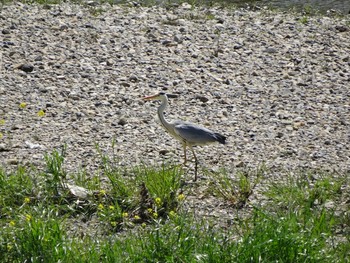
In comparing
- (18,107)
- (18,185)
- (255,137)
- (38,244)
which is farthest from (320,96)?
(38,244)

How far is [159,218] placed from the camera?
8031 millimetres

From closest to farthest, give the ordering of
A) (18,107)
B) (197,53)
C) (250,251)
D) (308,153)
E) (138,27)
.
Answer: (250,251), (308,153), (18,107), (197,53), (138,27)

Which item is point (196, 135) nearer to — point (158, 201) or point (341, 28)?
point (158, 201)

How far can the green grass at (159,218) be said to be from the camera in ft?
22.5

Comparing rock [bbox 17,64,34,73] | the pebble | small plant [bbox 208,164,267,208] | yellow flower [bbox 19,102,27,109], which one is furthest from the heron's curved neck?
rock [bbox 17,64,34,73]

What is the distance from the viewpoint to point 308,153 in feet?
31.9

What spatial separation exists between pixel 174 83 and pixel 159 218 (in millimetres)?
3857

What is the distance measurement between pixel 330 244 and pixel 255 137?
2.94 meters

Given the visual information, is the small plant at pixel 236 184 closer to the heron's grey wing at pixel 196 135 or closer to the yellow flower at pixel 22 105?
the heron's grey wing at pixel 196 135

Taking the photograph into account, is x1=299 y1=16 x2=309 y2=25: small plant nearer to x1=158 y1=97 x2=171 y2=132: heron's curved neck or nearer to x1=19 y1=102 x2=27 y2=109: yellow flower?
x1=158 y1=97 x2=171 y2=132: heron's curved neck

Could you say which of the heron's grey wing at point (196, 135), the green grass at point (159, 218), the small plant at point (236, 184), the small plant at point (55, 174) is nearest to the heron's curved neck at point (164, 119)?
the heron's grey wing at point (196, 135)

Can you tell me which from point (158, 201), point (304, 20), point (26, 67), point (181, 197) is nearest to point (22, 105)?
point (26, 67)

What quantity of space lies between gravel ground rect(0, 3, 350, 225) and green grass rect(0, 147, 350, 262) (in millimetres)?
483

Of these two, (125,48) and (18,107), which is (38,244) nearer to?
(18,107)
